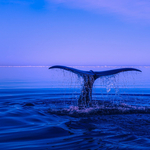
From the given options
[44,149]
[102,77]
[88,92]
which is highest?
[102,77]

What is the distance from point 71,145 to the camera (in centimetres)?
414

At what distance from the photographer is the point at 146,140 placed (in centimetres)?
443

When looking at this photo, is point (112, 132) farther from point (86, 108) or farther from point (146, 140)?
point (86, 108)

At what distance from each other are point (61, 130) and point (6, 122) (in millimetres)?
1883

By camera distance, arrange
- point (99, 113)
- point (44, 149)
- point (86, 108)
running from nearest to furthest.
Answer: point (44, 149) < point (99, 113) < point (86, 108)

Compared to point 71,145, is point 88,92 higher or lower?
higher

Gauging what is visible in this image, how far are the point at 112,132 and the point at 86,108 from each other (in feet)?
9.66


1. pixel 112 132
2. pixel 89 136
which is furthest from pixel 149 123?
pixel 89 136

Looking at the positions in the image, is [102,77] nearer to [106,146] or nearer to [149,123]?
[149,123]

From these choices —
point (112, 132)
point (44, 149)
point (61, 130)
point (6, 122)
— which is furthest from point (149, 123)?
point (6, 122)

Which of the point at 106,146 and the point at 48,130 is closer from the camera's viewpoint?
the point at 106,146

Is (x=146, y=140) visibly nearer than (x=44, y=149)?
No

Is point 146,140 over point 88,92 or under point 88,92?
under

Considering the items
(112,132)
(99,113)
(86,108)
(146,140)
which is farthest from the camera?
(86,108)
